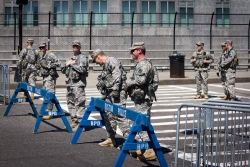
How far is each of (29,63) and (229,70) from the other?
641 centimetres

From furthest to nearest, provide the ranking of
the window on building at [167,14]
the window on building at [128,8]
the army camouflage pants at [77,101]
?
A: the window on building at [167,14] → the window on building at [128,8] → the army camouflage pants at [77,101]

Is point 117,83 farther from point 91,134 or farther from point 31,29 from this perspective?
point 31,29

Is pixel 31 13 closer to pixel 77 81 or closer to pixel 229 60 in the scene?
pixel 229 60

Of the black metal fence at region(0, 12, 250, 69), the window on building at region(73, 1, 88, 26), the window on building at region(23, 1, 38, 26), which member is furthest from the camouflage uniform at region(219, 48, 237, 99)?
the window on building at region(23, 1, 38, 26)

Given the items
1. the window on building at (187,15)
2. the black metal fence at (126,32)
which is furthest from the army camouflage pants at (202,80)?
the window on building at (187,15)

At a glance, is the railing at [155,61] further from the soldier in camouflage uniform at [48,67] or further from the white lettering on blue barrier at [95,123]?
the white lettering on blue barrier at [95,123]

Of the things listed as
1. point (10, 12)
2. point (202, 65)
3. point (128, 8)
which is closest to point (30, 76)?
point (202, 65)

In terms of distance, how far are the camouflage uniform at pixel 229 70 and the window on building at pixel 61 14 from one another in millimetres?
17355

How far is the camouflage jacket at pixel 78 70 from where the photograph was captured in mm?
12562

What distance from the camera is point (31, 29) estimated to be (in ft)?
109

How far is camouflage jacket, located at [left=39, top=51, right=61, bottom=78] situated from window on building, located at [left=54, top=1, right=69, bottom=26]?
63.3 ft

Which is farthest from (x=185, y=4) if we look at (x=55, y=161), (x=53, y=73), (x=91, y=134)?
(x=55, y=161)

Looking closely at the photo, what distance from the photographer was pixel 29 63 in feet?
59.8

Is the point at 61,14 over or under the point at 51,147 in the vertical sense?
over
